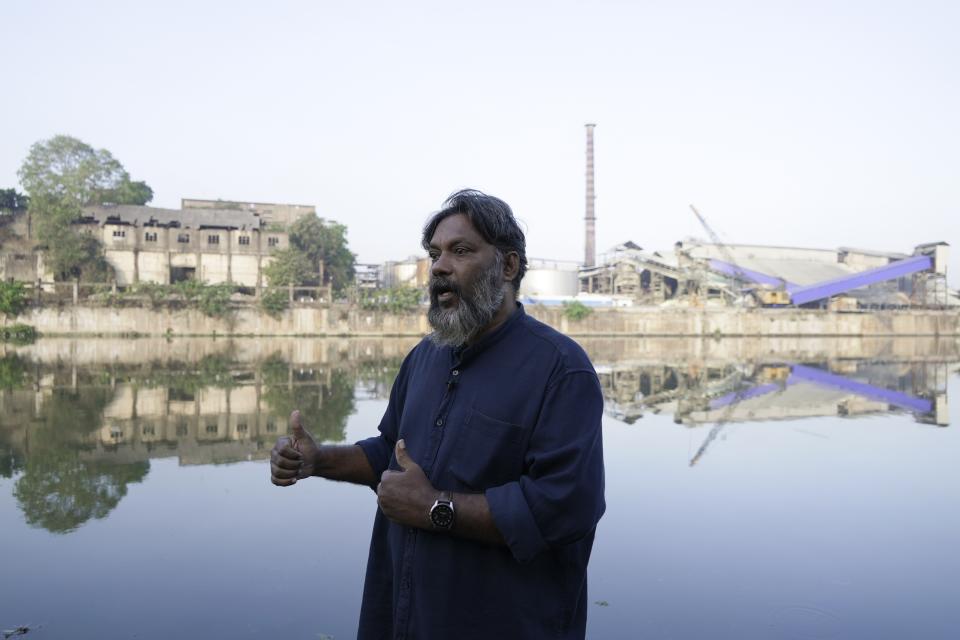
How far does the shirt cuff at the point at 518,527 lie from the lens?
1887mm

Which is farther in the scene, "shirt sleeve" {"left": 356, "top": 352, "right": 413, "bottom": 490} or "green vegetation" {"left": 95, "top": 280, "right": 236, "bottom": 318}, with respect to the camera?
"green vegetation" {"left": 95, "top": 280, "right": 236, "bottom": 318}

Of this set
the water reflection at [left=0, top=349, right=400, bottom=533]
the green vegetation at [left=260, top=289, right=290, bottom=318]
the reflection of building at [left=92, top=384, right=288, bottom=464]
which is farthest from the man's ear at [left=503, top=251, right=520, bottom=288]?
the green vegetation at [left=260, top=289, right=290, bottom=318]

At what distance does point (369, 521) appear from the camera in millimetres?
6410

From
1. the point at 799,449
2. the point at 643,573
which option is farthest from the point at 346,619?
the point at 799,449

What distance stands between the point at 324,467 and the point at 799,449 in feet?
31.4

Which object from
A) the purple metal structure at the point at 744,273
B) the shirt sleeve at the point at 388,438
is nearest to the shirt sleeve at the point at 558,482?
the shirt sleeve at the point at 388,438

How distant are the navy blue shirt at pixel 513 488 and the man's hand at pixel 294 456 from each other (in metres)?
0.46

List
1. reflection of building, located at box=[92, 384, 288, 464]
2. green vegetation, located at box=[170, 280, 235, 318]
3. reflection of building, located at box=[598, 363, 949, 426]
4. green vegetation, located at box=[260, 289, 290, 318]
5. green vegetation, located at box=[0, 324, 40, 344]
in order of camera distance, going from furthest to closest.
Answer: green vegetation, located at box=[260, 289, 290, 318], green vegetation, located at box=[170, 280, 235, 318], green vegetation, located at box=[0, 324, 40, 344], reflection of building, located at box=[598, 363, 949, 426], reflection of building, located at box=[92, 384, 288, 464]

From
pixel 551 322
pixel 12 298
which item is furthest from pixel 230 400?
pixel 551 322

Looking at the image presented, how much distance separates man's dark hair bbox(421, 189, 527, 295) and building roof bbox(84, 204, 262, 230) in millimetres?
52035

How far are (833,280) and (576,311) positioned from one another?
23.6 m

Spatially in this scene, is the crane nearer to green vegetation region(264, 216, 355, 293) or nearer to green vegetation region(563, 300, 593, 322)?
green vegetation region(563, 300, 593, 322)

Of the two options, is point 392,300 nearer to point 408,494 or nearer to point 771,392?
point 771,392

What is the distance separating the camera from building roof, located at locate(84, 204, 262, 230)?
4862cm
